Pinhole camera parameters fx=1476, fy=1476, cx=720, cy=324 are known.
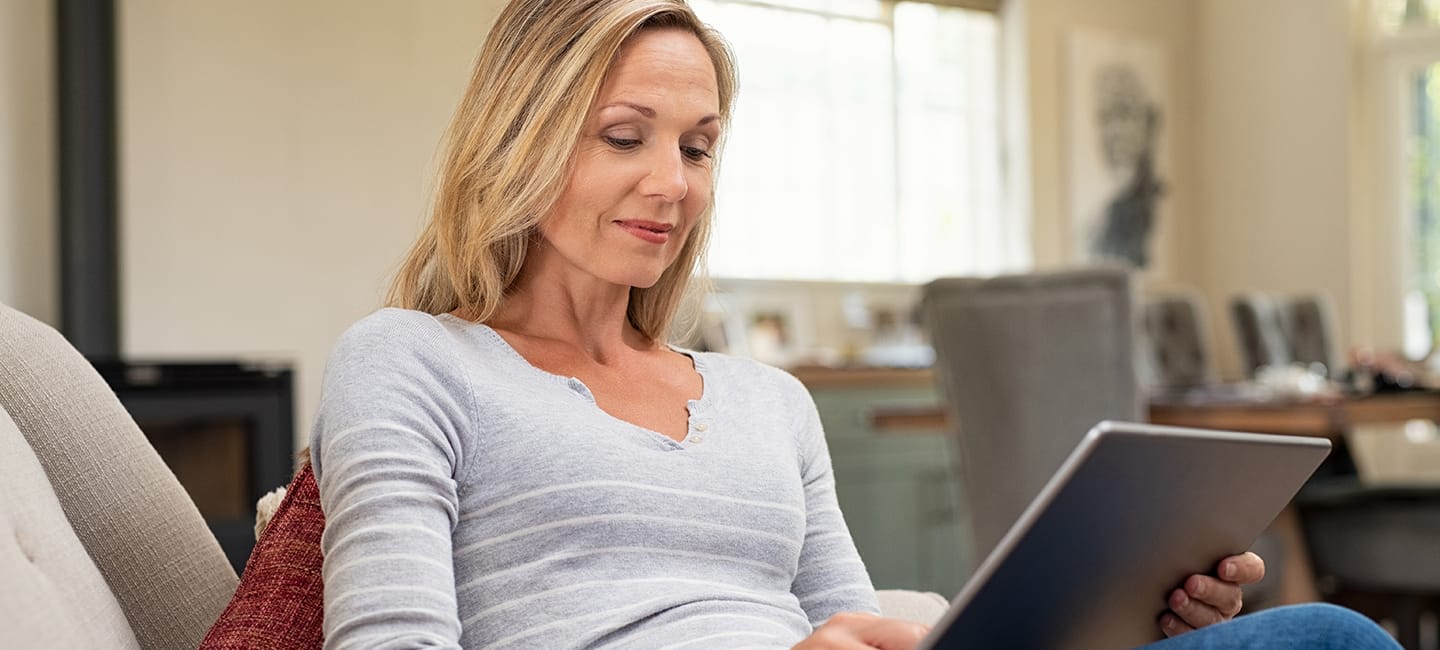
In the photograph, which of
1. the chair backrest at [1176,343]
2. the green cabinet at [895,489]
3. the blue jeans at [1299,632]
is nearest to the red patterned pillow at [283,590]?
the blue jeans at [1299,632]

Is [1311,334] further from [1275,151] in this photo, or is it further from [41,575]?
[41,575]

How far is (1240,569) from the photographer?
3.67 ft

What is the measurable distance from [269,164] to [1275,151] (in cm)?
498

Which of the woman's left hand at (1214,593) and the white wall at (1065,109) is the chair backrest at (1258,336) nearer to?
the white wall at (1065,109)

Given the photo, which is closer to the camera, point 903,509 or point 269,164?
point 269,164

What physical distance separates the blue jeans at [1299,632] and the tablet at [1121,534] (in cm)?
7

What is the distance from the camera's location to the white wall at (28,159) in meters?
3.42

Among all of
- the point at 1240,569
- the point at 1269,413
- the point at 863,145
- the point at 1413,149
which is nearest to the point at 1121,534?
the point at 1240,569

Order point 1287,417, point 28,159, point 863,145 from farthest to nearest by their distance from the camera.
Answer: point 863,145 < point 28,159 < point 1287,417

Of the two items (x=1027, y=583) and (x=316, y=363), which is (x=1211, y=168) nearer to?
(x=316, y=363)

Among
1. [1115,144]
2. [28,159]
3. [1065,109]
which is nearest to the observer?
[28,159]

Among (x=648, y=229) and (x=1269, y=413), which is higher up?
(x=648, y=229)

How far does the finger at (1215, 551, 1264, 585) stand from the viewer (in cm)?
112

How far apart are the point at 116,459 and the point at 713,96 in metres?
0.58
